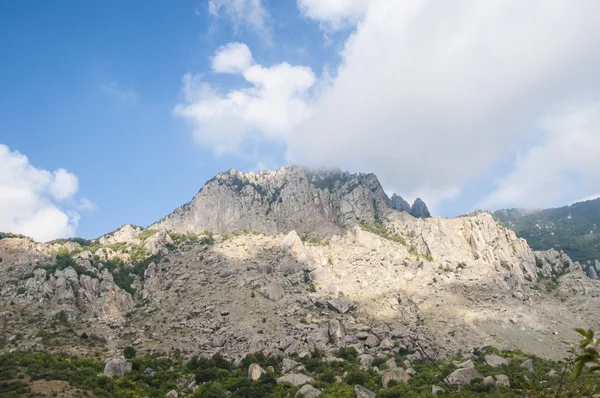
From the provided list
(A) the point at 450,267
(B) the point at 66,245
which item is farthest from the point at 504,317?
(B) the point at 66,245

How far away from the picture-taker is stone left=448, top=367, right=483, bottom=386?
176ft

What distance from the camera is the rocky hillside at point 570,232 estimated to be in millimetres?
130125

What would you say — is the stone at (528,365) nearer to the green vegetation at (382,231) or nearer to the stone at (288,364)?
the stone at (288,364)

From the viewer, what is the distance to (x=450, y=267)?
94.9 metres

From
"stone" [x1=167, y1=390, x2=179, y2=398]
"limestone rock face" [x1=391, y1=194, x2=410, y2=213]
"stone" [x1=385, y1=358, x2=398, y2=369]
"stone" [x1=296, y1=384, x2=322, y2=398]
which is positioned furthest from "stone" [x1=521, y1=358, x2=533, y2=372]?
"limestone rock face" [x1=391, y1=194, x2=410, y2=213]

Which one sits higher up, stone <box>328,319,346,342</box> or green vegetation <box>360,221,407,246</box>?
green vegetation <box>360,221,407,246</box>

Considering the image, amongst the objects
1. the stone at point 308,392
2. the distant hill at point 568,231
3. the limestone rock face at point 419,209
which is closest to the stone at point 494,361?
the stone at point 308,392

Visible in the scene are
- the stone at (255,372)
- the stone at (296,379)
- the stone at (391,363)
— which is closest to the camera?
the stone at (296,379)

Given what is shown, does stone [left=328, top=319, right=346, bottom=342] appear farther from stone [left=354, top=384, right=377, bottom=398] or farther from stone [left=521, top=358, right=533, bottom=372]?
stone [left=521, top=358, right=533, bottom=372]

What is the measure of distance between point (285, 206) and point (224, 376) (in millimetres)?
80403

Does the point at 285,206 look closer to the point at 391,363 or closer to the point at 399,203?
the point at 399,203

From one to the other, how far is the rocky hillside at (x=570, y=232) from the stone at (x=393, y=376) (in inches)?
3017

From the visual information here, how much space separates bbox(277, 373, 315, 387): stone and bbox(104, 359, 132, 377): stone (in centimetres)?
1928

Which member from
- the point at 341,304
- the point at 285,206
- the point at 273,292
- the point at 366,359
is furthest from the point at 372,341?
the point at 285,206
